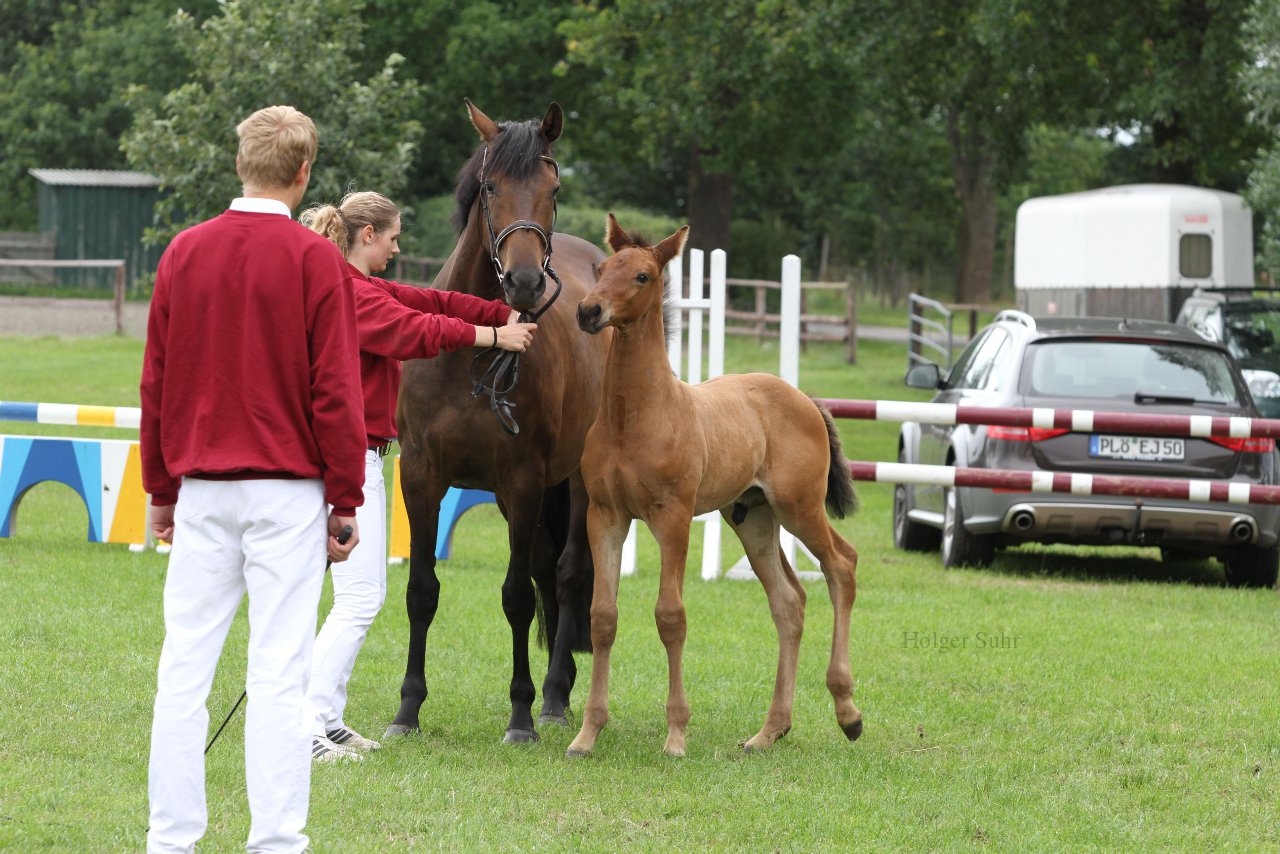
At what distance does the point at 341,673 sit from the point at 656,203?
140 ft

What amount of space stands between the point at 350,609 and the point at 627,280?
5.36 ft

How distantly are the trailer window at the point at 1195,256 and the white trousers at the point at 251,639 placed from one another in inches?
824

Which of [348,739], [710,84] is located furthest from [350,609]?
[710,84]

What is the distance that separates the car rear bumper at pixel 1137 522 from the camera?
1051cm

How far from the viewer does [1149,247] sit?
23.1m

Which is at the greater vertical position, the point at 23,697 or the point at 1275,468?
the point at 1275,468

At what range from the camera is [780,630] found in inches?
260

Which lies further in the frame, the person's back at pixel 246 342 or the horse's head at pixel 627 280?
the horse's head at pixel 627 280

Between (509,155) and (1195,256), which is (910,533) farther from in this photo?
(1195,256)

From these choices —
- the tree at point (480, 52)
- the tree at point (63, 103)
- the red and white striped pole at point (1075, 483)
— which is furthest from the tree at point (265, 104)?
the tree at point (63, 103)

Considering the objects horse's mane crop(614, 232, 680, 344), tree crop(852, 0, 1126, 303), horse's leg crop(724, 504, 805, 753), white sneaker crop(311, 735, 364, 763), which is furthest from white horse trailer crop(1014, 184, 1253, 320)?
white sneaker crop(311, 735, 364, 763)

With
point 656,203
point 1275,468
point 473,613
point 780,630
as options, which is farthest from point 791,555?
point 656,203

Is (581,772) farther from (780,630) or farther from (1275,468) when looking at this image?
(1275,468)

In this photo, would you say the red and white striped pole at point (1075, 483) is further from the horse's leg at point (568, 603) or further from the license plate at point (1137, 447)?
the horse's leg at point (568, 603)
